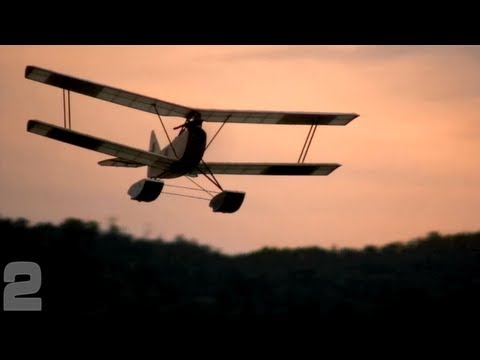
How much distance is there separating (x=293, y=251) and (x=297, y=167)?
1248 inches

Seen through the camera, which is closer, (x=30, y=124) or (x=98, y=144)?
(x=30, y=124)

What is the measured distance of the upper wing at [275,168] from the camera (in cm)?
1570

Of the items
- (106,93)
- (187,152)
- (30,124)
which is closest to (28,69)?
(30,124)

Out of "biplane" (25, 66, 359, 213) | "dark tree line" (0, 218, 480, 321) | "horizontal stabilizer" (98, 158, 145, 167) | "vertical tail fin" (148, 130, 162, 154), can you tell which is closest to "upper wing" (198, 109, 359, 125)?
"biplane" (25, 66, 359, 213)

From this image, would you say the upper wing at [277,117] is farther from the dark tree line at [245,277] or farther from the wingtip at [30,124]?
the dark tree line at [245,277]

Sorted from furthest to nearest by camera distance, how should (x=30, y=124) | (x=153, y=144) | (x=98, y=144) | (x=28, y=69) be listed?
(x=153, y=144) < (x=98, y=144) < (x=28, y=69) < (x=30, y=124)

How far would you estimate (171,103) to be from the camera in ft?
49.4

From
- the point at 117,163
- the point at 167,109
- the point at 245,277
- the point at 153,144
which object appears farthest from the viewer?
the point at 245,277

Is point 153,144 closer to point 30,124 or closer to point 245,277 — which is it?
point 30,124

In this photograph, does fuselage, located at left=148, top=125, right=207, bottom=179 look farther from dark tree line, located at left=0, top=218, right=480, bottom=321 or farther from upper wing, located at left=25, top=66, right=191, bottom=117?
dark tree line, located at left=0, top=218, right=480, bottom=321

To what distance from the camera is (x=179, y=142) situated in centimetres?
1573

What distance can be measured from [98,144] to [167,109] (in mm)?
1832

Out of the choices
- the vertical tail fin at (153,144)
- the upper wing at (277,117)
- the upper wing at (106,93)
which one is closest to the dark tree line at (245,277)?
the vertical tail fin at (153,144)
